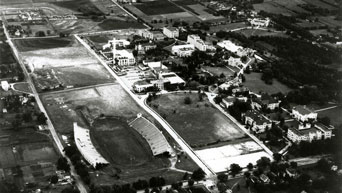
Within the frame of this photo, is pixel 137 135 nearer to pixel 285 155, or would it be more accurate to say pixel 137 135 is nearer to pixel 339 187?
pixel 285 155

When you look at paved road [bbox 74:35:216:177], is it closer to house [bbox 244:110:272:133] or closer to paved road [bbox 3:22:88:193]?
house [bbox 244:110:272:133]

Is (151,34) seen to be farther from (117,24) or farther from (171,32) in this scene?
(117,24)

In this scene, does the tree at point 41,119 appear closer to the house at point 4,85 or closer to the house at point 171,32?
the house at point 4,85

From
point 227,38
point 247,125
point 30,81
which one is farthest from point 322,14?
point 30,81

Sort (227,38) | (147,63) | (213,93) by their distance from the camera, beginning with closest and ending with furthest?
(213,93)
(147,63)
(227,38)

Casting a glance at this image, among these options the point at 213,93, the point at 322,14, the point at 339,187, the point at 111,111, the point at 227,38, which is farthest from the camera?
the point at 322,14

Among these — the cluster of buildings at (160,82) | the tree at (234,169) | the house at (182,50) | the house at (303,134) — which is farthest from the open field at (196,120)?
the house at (182,50)

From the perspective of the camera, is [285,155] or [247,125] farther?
[247,125]
